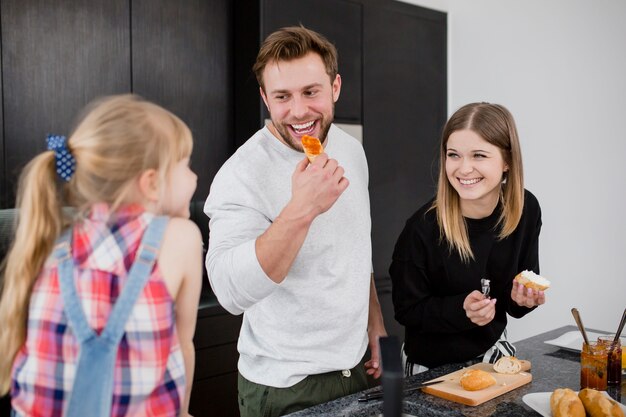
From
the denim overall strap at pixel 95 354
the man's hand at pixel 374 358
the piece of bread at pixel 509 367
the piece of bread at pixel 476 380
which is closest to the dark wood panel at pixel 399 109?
the man's hand at pixel 374 358

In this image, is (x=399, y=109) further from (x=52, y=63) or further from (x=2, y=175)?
(x=2, y=175)

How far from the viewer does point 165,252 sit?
2.96 ft

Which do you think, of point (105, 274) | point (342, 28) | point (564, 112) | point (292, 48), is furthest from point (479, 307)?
point (564, 112)

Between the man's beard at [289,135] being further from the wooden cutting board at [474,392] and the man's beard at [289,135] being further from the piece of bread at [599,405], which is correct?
the piece of bread at [599,405]

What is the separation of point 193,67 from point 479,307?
Answer: 2109mm

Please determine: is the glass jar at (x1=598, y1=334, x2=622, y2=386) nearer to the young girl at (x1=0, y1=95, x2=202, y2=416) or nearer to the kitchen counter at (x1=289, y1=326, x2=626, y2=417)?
the kitchen counter at (x1=289, y1=326, x2=626, y2=417)

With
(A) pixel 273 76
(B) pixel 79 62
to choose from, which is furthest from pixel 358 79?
(A) pixel 273 76

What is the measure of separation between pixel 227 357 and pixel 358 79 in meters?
1.68

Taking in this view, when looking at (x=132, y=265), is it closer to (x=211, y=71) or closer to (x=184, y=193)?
(x=184, y=193)

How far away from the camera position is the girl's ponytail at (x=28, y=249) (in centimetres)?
89

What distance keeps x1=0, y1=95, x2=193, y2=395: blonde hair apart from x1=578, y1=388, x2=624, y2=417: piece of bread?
0.92m

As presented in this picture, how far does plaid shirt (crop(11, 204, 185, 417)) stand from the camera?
853 mm

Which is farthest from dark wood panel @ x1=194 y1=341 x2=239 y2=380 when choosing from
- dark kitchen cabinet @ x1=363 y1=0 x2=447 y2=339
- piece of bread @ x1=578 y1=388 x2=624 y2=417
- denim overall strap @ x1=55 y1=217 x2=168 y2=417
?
denim overall strap @ x1=55 y1=217 x2=168 y2=417

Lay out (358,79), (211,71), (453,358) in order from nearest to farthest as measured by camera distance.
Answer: (453,358) → (211,71) → (358,79)
